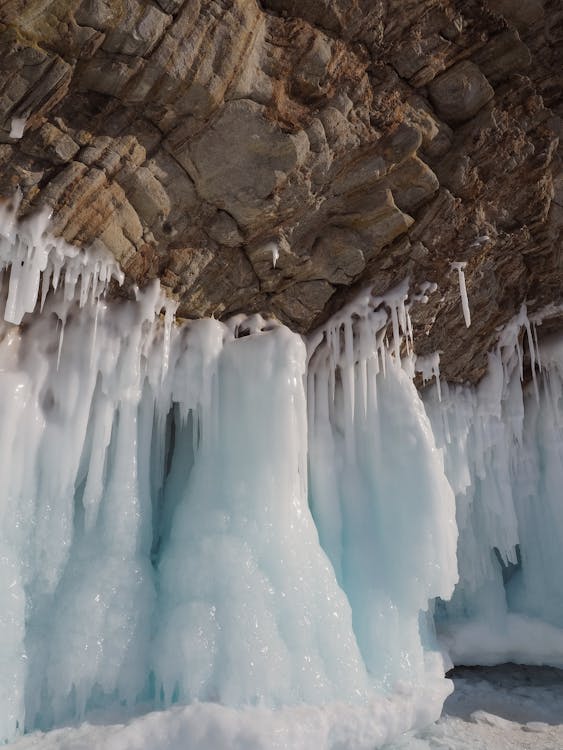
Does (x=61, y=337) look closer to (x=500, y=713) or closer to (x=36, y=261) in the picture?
(x=36, y=261)

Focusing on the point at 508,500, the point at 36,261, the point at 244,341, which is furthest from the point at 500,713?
the point at 36,261

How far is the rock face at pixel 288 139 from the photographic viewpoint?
4938 mm

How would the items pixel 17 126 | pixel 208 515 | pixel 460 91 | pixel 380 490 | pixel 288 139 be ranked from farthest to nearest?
pixel 380 490 < pixel 460 91 < pixel 208 515 < pixel 288 139 < pixel 17 126

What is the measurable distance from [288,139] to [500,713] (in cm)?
828

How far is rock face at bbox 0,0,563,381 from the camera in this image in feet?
16.2

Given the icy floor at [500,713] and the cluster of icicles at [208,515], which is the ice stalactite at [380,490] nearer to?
the cluster of icicles at [208,515]

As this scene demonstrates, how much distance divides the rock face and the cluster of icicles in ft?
1.66

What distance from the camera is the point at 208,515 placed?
20.5 feet

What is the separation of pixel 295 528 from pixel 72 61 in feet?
16.3

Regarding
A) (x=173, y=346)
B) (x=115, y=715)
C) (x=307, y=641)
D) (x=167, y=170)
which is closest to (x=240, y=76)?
(x=167, y=170)

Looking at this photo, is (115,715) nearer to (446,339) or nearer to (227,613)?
(227,613)

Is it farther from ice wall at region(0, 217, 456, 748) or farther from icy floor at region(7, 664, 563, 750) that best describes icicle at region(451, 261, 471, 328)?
icy floor at region(7, 664, 563, 750)

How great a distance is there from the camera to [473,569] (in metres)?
10.4

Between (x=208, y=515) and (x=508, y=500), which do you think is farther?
(x=508, y=500)
